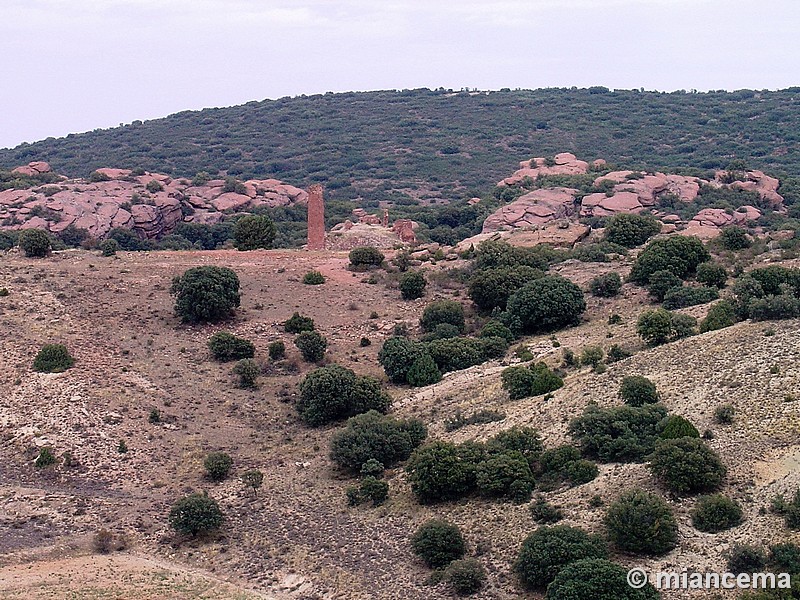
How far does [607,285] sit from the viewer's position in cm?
4609

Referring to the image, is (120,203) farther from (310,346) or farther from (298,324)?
(310,346)

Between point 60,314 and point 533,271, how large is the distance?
2103cm

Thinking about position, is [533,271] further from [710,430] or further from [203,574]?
[203,574]

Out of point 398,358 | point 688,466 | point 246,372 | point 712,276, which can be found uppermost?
A: point 712,276

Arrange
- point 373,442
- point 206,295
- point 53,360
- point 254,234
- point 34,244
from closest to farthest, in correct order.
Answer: point 373,442 < point 53,360 < point 206,295 < point 34,244 < point 254,234

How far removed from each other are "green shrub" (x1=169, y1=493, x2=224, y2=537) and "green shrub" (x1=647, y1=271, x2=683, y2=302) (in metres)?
22.1

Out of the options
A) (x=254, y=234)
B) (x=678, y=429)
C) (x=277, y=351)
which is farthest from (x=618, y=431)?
(x=254, y=234)

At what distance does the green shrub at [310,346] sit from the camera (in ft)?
141

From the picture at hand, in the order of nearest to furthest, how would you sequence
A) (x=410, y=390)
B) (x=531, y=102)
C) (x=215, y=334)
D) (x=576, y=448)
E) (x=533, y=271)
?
1. (x=576, y=448)
2. (x=410, y=390)
3. (x=215, y=334)
4. (x=533, y=271)
5. (x=531, y=102)

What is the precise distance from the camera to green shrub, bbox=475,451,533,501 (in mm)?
28109

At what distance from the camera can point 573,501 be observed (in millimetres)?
27125

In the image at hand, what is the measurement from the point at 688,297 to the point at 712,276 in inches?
105

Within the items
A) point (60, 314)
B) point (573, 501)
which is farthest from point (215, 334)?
point (573, 501)

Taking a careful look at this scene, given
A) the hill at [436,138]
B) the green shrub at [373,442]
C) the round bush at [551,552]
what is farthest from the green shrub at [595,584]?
the hill at [436,138]
